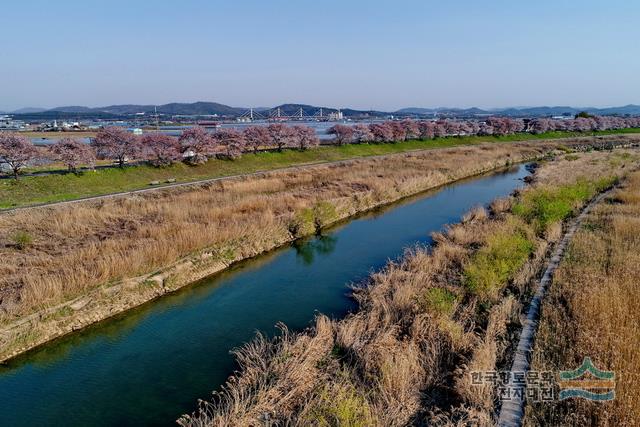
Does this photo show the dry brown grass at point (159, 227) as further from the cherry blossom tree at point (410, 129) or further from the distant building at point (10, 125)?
the distant building at point (10, 125)

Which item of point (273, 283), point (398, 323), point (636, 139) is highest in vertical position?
point (636, 139)

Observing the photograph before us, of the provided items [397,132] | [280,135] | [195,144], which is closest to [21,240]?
[195,144]


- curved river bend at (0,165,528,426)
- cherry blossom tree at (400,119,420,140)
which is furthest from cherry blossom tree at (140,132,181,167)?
cherry blossom tree at (400,119,420,140)

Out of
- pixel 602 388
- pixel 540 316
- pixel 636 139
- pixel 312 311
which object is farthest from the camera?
pixel 636 139

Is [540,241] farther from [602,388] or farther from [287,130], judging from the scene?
[287,130]

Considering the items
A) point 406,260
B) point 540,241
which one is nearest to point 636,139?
point 540,241

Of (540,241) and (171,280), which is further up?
(540,241)

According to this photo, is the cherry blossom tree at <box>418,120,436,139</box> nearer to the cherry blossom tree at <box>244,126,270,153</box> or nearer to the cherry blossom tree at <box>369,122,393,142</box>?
the cherry blossom tree at <box>369,122,393,142</box>
